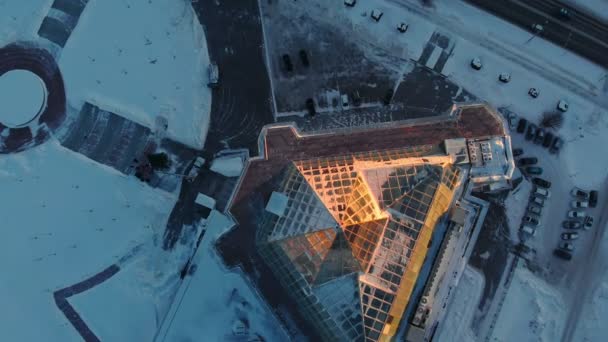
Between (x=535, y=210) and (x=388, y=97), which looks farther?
(x=388, y=97)

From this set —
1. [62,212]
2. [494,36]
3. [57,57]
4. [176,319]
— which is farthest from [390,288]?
[57,57]

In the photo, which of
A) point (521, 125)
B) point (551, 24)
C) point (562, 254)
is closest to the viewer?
point (562, 254)

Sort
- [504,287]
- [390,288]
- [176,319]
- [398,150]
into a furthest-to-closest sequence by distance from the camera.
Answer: [504,287]
[176,319]
[398,150]
[390,288]

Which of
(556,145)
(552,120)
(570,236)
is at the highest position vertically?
(552,120)

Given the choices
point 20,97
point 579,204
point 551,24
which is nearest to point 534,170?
point 579,204

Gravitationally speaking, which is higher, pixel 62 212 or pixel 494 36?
pixel 494 36

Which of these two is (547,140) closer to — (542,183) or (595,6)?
(542,183)

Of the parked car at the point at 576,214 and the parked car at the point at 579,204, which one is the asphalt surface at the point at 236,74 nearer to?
the parked car at the point at 576,214

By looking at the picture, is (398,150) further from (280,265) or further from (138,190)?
(138,190)
